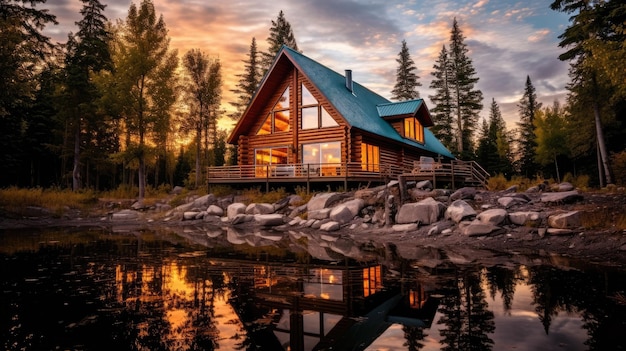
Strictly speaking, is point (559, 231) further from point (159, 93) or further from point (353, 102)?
point (159, 93)

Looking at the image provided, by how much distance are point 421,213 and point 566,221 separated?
4.68m

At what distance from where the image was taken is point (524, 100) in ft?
190

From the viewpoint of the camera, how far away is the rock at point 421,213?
43.9 feet

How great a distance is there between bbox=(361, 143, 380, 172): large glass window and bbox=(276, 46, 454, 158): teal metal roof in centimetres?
127

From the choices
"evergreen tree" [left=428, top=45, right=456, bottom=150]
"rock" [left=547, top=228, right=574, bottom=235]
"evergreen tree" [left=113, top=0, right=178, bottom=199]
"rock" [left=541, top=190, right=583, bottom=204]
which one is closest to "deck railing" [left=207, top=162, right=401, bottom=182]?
"evergreen tree" [left=113, top=0, right=178, bottom=199]

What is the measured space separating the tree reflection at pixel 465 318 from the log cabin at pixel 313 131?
14.8m

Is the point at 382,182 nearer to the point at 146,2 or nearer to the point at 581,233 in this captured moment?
the point at 581,233

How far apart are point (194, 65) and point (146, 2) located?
273 inches

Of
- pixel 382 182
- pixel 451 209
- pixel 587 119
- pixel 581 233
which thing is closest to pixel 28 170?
pixel 382 182

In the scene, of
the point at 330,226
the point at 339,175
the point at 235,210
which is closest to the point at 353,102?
the point at 339,175

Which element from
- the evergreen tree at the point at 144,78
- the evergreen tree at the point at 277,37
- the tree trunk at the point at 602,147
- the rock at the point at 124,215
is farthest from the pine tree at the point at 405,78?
the rock at the point at 124,215

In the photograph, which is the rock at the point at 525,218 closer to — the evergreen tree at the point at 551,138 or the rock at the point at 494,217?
the rock at the point at 494,217

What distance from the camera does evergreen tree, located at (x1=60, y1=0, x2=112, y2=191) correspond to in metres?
27.3

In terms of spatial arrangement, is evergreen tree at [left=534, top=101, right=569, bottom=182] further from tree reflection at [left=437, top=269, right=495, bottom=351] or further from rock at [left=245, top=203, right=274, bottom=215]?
tree reflection at [left=437, top=269, right=495, bottom=351]
